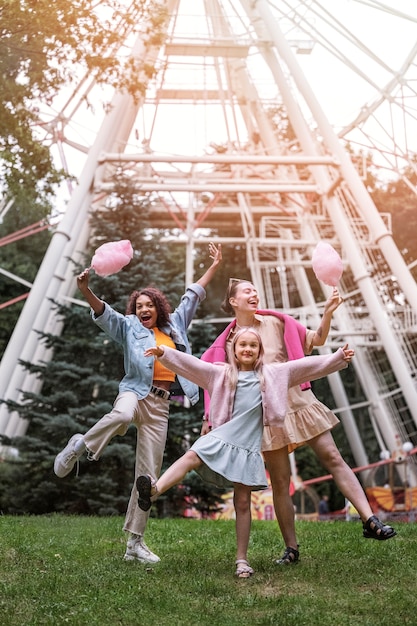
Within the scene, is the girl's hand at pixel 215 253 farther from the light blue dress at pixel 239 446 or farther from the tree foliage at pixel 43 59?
the tree foliage at pixel 43 59

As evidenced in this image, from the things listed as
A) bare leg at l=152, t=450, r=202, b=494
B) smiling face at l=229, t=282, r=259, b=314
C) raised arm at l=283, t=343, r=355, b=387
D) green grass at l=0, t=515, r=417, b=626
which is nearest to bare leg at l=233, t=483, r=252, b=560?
green grass at l=0, t=515, r=417, b=626

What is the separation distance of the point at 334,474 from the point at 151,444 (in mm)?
1182

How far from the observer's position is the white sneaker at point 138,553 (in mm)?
5725

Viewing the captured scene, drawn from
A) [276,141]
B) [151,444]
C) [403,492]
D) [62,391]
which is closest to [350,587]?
[151,444]

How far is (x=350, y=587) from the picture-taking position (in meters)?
4.72

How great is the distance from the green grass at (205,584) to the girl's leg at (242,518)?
16 cm

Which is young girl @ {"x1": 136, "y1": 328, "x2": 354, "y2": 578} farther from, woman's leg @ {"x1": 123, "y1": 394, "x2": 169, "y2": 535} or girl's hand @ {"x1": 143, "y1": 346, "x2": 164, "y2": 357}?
woman's leg @ {"x1": 123, "y1": 394, "x2": 169, "y2": 535}

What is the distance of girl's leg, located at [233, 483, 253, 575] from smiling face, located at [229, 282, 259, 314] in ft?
3.64

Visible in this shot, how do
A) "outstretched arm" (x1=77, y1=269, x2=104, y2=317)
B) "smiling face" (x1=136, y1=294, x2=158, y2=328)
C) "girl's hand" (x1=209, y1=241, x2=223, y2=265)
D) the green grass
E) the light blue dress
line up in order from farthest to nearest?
1. "girl's hand" (x1=209, y1=241, x2=223, y2=265)
2. "smiling face" (x1=136, y1=294, x2=158, y2=328)
3. "outstretched arm" (x1=77, y1=269, x2=104, y2=317)
4. the light blue dress
5. the green grass

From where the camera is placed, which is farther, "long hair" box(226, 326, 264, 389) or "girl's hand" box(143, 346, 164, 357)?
"long hair" box(226, 326, 264, 389)

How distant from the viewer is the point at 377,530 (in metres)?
5.16

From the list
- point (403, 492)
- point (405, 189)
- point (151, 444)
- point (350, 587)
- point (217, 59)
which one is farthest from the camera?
point (405, 189)

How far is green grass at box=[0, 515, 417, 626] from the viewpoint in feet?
13.6

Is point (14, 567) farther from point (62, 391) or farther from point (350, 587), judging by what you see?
point (62, 391)
